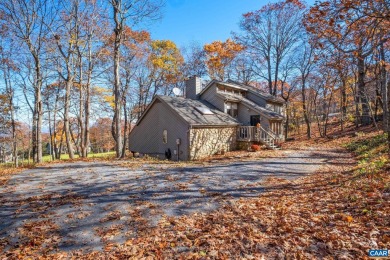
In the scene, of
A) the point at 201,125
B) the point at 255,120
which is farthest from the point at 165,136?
the point at 255,120

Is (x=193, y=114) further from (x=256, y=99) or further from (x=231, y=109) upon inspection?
(x=256, y=99)

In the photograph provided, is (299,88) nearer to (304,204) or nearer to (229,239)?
(304,204)

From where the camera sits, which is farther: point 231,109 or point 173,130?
point 231,109

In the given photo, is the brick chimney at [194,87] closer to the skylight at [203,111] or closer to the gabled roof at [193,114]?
the gabled roof at [193,114]

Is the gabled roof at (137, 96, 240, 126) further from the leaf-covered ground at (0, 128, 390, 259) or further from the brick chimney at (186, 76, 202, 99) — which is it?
the leaf-covered ground at (0, 128, 390, 259)

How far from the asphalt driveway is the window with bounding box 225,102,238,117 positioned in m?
11.8

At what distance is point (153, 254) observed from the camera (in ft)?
11.5

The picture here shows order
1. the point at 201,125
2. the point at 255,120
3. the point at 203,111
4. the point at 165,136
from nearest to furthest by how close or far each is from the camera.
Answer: the point at 201,125, the point at 165,136, the point at 203,111, the point at 255,120

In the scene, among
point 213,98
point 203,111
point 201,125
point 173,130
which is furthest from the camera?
point 213,98

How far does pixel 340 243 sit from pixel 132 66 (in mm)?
24819

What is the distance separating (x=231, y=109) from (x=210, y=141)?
574cm

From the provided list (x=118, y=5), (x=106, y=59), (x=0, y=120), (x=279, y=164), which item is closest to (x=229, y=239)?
(x=279, y=164)

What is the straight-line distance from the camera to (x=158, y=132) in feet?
57.0

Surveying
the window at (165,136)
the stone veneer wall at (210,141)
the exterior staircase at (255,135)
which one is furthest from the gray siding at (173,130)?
the exterior staircase at (255,135)
